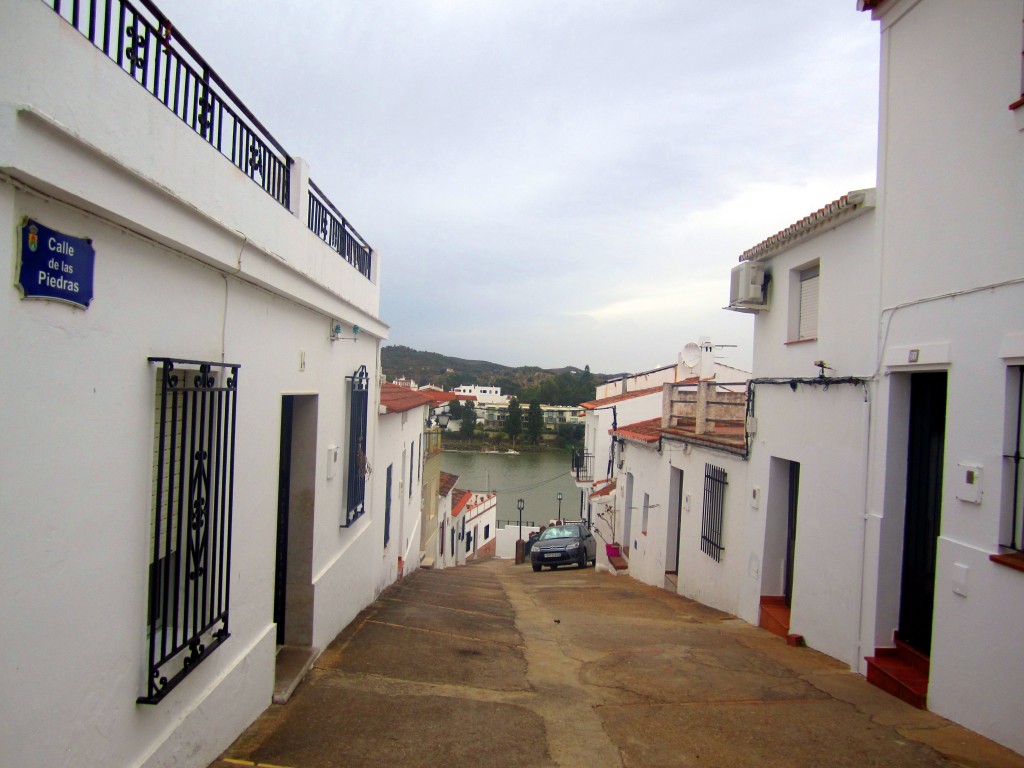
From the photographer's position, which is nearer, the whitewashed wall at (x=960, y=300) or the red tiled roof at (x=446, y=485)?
the whitewashed wall at (x=960, y=300)

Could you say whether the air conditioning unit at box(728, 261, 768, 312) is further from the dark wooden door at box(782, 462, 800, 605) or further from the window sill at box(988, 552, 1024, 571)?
the window sill at box(988, 552, 1024, 571)

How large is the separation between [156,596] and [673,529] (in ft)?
37.2

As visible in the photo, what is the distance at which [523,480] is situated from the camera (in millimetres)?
60188

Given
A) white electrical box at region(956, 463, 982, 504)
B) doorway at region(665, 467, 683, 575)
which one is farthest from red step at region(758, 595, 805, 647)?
doorway at region(665, 467, 683, 575)

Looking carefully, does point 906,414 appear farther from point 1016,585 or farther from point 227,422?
point 227,422

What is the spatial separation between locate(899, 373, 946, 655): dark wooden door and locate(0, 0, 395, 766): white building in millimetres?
5416

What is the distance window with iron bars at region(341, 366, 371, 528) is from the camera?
738cm

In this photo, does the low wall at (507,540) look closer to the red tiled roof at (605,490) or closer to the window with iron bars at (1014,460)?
the red tiled roof at (605,490)

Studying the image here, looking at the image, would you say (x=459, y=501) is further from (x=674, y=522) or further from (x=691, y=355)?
(x=674, y=522)

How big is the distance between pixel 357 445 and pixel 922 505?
5.58 metres

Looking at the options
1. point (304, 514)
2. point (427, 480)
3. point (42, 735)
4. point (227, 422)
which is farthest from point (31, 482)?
point (427, 480)

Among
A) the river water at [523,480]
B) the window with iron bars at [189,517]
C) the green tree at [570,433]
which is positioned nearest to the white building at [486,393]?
the green tree at [570,433]

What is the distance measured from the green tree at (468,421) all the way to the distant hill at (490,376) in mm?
3973

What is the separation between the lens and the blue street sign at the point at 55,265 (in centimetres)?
233
